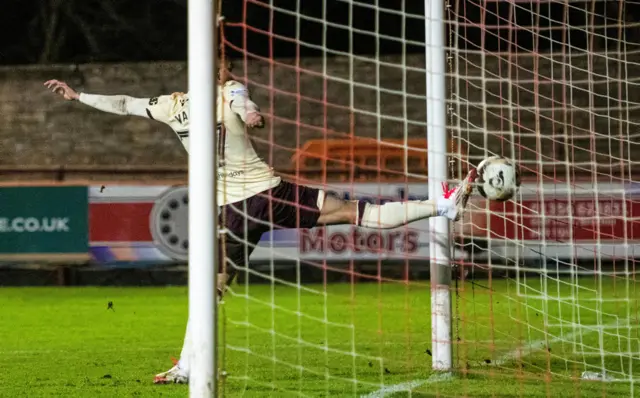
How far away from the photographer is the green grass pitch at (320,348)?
579 cm

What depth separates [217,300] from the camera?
428 centimetres

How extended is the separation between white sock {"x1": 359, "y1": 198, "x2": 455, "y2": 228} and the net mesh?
0.26m

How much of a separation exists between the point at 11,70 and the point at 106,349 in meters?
11.0

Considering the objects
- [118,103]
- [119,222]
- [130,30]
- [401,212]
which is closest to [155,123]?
[130,30]

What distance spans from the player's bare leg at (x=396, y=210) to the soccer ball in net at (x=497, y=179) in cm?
6

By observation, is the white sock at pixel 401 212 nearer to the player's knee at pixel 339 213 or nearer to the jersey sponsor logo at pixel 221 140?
the player's knee at pixel 339 213

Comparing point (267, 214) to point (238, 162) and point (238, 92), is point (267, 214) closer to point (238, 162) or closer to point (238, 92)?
point (238, 162)

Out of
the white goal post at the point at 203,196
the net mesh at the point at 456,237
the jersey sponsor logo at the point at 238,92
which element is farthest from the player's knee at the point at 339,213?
the white goal post at the point at 203,196

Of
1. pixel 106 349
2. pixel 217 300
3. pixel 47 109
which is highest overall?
pixel 47 109

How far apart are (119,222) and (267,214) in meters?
6.80

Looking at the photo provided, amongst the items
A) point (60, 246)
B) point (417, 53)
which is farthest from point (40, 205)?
point (417, 53)

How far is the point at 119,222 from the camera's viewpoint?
1255cm

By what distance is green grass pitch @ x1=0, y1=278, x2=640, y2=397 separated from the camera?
5785 millimetres

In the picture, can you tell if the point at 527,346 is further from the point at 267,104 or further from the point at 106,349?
the point at 267,104
